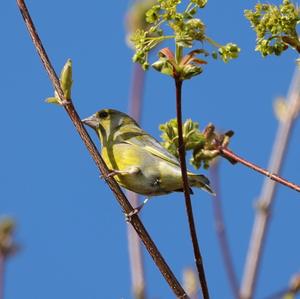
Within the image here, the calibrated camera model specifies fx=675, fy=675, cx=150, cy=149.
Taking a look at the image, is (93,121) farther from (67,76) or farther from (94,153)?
(94,153)

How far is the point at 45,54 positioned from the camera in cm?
198

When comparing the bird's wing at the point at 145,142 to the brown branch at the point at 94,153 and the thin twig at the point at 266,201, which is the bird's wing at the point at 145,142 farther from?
the brown branch at the point at 94,153

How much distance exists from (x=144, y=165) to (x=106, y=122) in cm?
60

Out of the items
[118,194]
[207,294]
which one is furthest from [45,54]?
[207,294]

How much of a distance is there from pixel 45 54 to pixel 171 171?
1.82m

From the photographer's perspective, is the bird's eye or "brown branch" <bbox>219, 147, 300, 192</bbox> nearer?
Answer: "brown branch" <bbox>219, 147, 300, 192</bbox>

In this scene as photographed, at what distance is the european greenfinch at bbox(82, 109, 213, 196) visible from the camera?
361 centimetres

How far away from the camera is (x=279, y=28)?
6.73ft

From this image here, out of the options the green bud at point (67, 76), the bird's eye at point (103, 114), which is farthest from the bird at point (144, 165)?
the green bud at point (67, 76)

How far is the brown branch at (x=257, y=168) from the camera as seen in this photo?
90.1 inches

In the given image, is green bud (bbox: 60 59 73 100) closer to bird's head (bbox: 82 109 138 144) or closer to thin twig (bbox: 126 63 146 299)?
thin twig (bbox: 126 63 146 299)

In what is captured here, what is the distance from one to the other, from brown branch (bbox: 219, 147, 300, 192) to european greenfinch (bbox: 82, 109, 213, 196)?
763 millimetres

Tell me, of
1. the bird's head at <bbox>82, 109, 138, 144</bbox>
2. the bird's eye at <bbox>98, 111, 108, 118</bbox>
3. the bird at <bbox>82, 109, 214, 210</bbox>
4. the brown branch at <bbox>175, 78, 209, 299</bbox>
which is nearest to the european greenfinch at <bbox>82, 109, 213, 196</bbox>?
the bird at <bbox>82, 109, 214, 210</bbox>

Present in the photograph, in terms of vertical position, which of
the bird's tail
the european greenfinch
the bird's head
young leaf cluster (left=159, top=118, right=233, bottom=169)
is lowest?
young leaf cluster (left=159, top=118, right=233, bottom=169)
